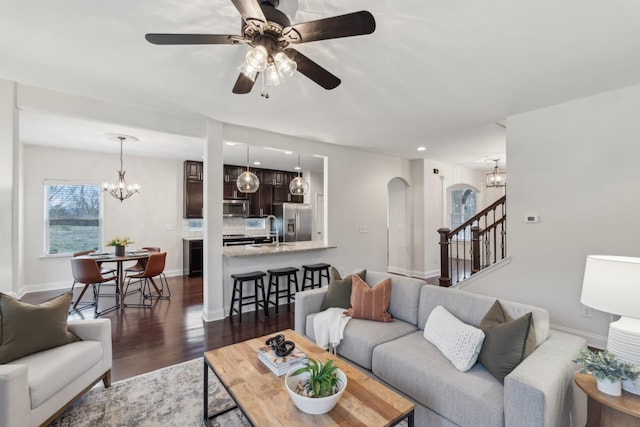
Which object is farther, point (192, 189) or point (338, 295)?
point (192, 189)

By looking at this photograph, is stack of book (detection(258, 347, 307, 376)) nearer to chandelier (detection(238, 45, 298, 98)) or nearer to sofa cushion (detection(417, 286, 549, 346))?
sofa cushion (detection(417, 286, 549, 346))

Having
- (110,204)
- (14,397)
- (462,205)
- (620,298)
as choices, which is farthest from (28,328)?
(462,205)

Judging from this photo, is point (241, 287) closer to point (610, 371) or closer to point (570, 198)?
point (610, 371)

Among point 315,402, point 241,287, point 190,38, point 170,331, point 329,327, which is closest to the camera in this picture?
point 315,402

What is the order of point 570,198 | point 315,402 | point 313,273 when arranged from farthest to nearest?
point 313,273
point 570,198
point 315,402

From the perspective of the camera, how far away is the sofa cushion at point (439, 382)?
1508 millimetres

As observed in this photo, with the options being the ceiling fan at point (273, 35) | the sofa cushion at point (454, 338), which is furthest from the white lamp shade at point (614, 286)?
the ceiling fan at point (273, 35)

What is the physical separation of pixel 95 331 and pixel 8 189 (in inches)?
66.9

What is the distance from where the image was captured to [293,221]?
7.39 metres

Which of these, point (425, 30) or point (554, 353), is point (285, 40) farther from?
point (554, 353)

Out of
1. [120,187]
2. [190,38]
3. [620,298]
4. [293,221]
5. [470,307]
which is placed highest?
[190,38]

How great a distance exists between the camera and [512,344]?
5.45 feet

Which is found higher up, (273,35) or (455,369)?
(273,35)

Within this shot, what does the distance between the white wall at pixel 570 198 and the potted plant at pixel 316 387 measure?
3.23m
